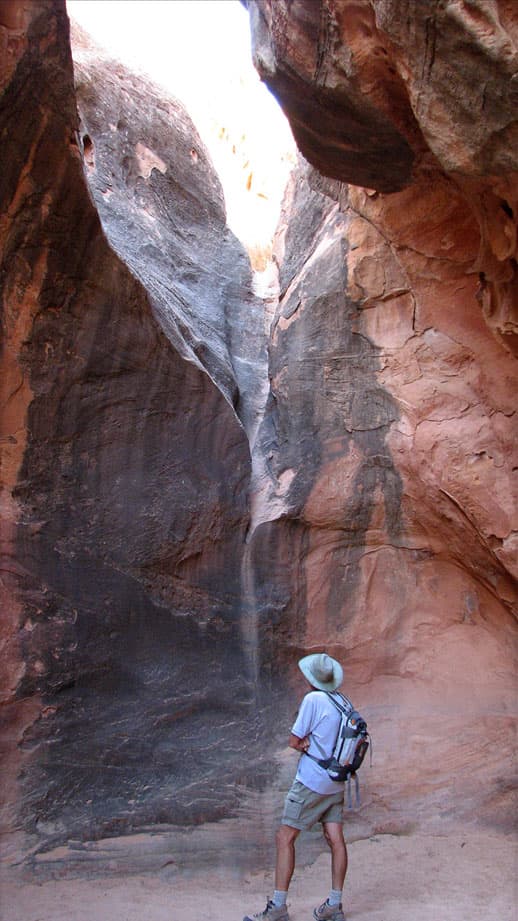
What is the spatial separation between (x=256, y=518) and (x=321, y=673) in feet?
4.94

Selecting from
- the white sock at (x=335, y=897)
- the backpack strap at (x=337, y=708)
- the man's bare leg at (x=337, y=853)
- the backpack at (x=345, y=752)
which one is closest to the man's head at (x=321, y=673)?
the backpack strap at (x=337, y=708)

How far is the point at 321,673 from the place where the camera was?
3707mm

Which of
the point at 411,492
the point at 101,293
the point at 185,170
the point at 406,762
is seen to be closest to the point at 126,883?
the point at 406,762

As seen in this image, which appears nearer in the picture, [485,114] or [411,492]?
[485,114]

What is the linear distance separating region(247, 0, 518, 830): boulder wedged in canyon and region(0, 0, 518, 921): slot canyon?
15 mm

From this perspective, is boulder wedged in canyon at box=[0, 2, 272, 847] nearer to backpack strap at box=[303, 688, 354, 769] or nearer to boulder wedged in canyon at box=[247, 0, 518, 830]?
boulder wedged in canyon at box=[247, 0, 518, 830]

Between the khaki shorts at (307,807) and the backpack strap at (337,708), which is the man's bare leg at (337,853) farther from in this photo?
the backpack strap at (337,708)

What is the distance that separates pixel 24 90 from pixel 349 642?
3.56 metres

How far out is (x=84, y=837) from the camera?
4.16 metres

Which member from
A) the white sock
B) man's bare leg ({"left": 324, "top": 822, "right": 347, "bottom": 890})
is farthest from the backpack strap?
the white sock

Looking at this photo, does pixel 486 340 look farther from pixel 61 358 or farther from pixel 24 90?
pixel 24 90

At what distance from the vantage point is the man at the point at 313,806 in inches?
140

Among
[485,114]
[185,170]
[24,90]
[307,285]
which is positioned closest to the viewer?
[485,114]

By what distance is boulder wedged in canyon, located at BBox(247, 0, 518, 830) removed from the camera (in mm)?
4477
